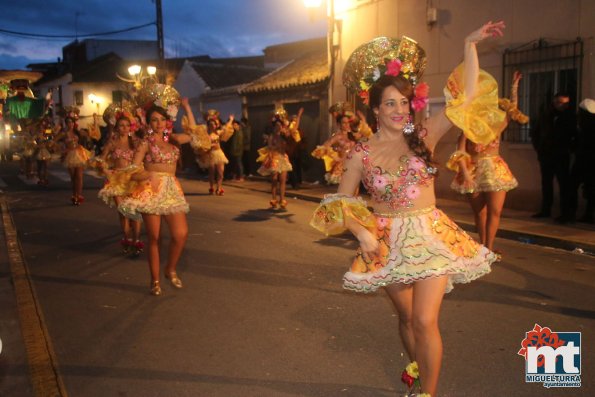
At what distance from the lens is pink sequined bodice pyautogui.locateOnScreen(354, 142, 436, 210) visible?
3.53 meters

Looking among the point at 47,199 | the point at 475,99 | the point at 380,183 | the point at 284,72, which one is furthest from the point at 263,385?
the point at 284,72

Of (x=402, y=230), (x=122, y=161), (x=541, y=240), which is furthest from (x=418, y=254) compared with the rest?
(x=122, y=161)

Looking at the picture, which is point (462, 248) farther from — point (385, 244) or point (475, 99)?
point (475, 99)

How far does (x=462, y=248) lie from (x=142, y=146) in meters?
3.94

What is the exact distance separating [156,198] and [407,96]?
3.59 meters

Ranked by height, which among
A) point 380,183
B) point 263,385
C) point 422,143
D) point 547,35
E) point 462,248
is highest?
point 547,35

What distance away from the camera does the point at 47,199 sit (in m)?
15.7

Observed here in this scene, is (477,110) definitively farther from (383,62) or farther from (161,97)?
(161,97)

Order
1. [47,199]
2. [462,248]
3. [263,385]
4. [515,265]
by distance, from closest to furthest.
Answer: [462,248] → [263,385] → [515,265] → [47,199]

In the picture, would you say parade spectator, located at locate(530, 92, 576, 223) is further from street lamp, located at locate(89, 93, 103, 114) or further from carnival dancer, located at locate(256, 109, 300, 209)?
street lamp, located at locate(89, 93, 103, 114)

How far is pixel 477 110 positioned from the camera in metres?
3.60

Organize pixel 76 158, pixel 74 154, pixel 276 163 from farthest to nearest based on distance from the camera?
1. pixel 74 154
2. pixel 76 158
3. pixel 276 163

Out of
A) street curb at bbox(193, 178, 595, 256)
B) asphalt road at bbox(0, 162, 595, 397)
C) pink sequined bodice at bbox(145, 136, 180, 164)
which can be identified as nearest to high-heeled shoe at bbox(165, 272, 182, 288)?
asphalt road at bbox(0, 162, 595, 397)

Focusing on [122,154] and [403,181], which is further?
[122,154]
